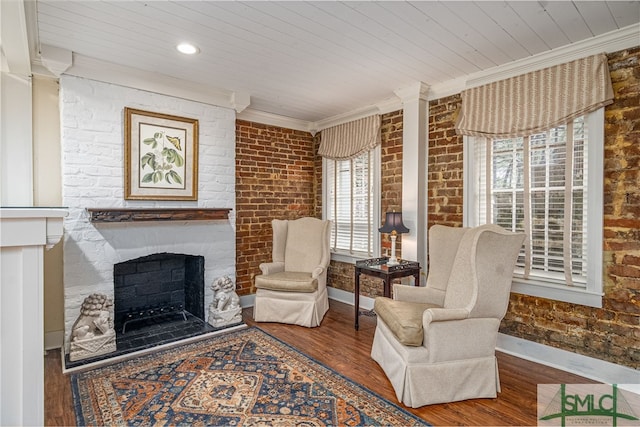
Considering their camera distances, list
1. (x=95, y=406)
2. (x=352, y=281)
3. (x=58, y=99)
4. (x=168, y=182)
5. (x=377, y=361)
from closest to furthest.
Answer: (x=95, y=406)
(x=377, y=361)
(x=58, y=99)
(x=168, y=182)
(x=352, y=281)

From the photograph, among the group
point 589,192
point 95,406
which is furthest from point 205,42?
point 589,192

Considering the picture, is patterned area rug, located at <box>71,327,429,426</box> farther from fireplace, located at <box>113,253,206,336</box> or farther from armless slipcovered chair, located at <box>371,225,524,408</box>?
fireplace, located at <box>113,253,206,336</box>

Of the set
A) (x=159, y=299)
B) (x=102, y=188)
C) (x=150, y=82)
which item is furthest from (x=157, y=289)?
(x=150, y=82)

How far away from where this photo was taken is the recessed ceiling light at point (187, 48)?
8.97ft

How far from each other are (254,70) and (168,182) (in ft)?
4.76

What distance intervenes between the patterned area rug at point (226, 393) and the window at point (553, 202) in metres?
1.73

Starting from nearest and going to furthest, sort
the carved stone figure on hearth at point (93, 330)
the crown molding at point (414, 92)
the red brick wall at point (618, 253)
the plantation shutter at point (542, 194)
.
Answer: the red brick wall at point (618, 253) → the plantation shutter at point (542, 194) → the carved stone figure on hearth at point (93, 330) → the crown molding at point (414, 92)

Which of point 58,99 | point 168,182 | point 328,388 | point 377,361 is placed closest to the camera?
point 328,388

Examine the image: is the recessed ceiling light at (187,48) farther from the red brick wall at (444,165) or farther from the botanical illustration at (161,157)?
the red brick wall at (444,165)

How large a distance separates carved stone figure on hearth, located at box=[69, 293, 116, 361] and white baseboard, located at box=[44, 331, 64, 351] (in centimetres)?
31

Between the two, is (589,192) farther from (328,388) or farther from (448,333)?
(328,388)

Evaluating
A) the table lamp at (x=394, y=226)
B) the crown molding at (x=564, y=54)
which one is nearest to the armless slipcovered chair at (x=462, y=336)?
the table lamp at (x=394, y=226)

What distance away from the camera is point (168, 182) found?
3.53 meters

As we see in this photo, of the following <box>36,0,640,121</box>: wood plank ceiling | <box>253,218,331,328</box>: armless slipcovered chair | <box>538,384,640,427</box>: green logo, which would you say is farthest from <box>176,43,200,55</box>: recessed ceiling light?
<box>538,384,640,427</box>: green logo
